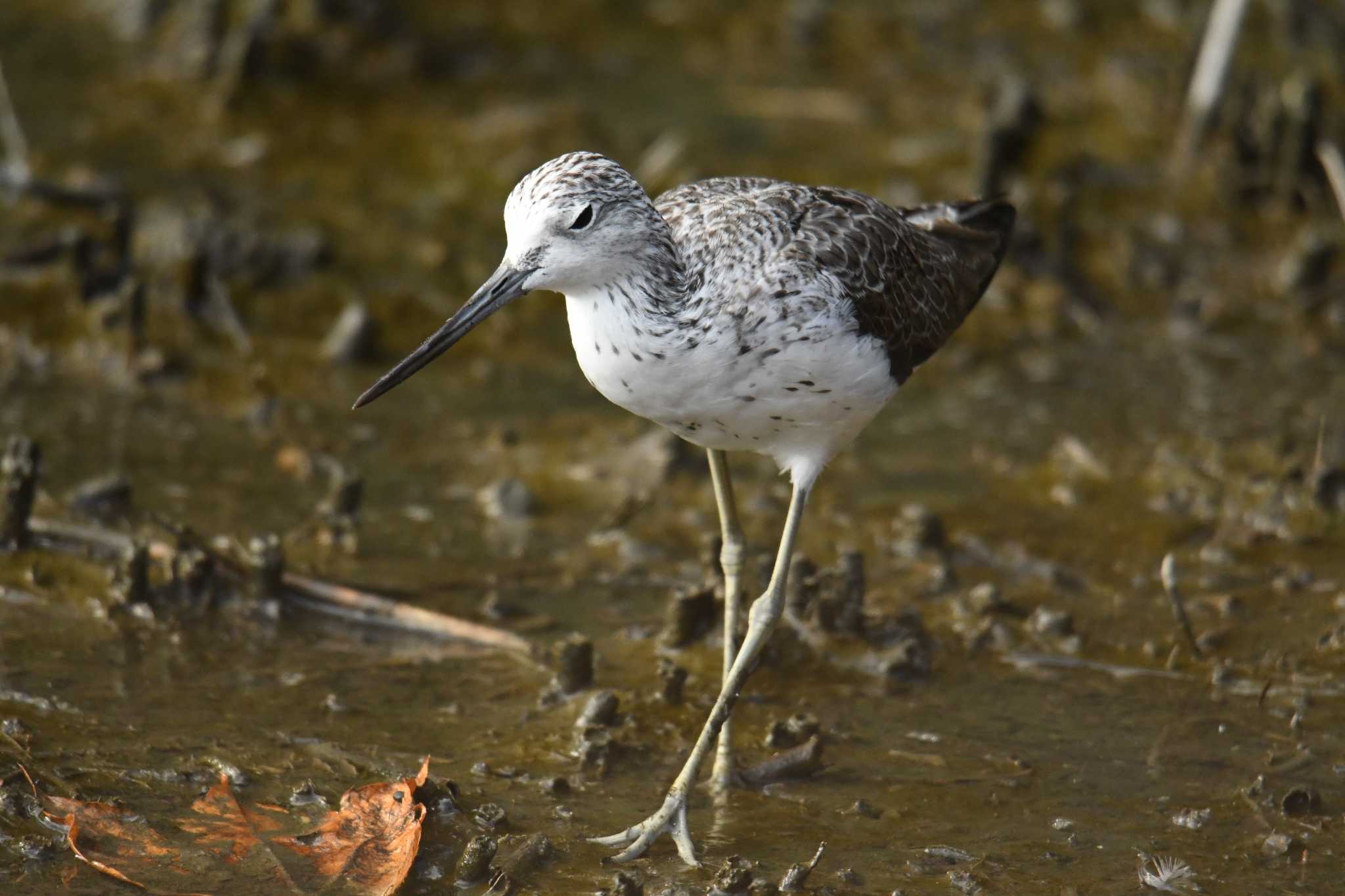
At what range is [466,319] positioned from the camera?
4.20 m

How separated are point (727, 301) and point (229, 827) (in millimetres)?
1797

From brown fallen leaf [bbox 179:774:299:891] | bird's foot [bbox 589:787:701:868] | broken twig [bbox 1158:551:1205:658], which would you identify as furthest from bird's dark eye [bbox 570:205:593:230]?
broken twig [bbox 1158:551:1205:658]

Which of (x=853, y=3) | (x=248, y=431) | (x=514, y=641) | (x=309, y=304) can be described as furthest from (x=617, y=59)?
(x=514, y=641)

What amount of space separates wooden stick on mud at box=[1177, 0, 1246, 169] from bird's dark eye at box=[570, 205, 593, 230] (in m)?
5.17

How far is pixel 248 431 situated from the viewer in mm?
6508

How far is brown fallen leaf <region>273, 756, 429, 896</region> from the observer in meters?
4.02

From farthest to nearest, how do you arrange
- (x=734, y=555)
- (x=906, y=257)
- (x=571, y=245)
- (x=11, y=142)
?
(x=11, y=142), (x=734, y=555), (x=906, y=257), (x=571, y=245)

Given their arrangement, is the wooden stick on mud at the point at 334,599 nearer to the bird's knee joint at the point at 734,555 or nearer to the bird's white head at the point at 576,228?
the bird's knee joint at the point at 734,555

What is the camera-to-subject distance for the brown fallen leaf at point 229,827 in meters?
4.04

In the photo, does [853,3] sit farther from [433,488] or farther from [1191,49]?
[433,488]

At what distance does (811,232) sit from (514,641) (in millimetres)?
1576

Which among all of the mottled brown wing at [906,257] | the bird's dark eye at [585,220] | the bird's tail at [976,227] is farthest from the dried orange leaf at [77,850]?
the bird's tail at [976,227]

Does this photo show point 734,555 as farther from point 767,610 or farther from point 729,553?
point 767,610

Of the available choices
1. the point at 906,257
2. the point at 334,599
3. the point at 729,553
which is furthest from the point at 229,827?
the point at 906,257
